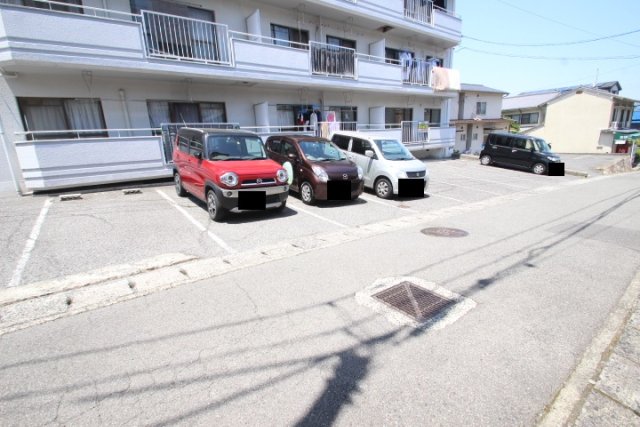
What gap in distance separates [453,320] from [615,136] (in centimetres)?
3727

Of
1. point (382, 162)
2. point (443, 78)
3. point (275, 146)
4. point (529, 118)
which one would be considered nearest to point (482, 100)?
point (443, 78)

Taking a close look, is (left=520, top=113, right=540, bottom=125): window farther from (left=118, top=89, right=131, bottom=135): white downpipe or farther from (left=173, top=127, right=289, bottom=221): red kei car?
(left=118, top=89, right=131, bottom=135): white downpipe

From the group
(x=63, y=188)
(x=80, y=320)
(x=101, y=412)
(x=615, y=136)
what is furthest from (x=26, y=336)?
(x=615, y=136)

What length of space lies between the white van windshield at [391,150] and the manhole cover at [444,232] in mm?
3328

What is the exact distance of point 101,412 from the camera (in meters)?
1.91

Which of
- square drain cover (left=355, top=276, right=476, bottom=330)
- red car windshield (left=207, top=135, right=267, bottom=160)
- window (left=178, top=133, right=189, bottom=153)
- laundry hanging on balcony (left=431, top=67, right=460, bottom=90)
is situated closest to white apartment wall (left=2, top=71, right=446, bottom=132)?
window (left=178, top=133, right=189, bottom=153)

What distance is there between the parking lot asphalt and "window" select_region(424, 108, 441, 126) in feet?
37.1

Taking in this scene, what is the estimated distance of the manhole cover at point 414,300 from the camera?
3.10 m

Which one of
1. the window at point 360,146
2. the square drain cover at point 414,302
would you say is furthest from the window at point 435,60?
the square drain cover at point 414,302

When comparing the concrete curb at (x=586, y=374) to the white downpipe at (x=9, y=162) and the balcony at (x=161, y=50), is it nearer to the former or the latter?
the balcony at (x=161, y=50)

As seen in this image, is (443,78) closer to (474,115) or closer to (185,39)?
(474,115)

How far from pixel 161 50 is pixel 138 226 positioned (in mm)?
5995

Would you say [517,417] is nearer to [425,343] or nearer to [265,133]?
[425,343]

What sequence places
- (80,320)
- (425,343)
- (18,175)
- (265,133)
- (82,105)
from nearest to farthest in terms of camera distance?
(425,343) < (80,320) < (18,175) < (82,105) < (265,133)
